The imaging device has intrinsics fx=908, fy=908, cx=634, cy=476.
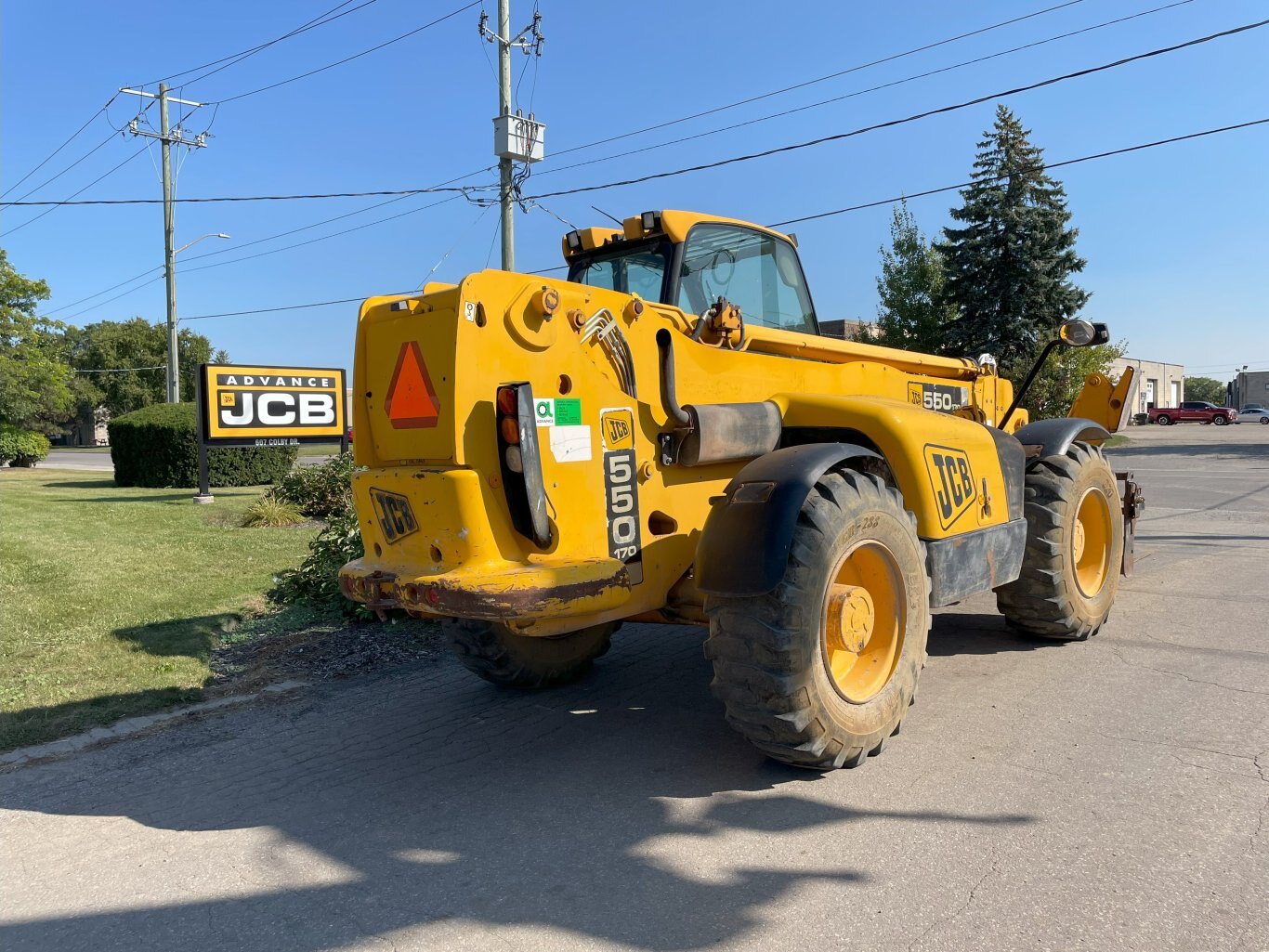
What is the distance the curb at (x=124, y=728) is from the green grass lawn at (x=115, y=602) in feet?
0.33

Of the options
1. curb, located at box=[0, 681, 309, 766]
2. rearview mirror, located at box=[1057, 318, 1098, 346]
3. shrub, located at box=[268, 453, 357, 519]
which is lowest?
curb, located at box=[0, 681, 309, 766]

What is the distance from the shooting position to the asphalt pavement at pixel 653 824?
2.89 meters

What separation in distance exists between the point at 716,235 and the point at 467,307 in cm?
199

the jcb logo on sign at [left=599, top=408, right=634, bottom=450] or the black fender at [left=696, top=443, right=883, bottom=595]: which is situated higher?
the jcb logo on sign at [left=599, top=408, right=634, bottom=450]

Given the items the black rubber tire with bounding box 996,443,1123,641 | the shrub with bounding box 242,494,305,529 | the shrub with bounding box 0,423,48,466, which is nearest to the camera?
the black rubber tire with bounding box 996,443,1123,641

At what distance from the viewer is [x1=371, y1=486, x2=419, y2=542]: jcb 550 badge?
395 cm

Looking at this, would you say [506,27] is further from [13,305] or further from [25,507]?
[13,305]

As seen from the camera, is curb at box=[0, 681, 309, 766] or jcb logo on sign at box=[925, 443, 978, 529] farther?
jcb logo on sign at box=[925, 443, 978, 529]

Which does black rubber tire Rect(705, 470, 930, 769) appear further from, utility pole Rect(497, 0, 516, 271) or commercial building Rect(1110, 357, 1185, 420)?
commercial building Rect(1110, 357, 1185, 420)

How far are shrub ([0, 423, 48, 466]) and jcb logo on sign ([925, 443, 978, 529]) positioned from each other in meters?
37.7

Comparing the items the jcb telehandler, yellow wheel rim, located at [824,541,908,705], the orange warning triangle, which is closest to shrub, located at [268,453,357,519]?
the jcb telehandler

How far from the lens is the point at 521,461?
375 centimetres

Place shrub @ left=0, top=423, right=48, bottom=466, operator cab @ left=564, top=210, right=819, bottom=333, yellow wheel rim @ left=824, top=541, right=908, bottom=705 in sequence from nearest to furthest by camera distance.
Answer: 1. yellow wheel rim @ left=824, top=541, right=908, bottom=705
2. operator cab @ left=564, top=210, right=819, bottom=333
3. shrub @ left=0, top=423, right=48, bottom=466

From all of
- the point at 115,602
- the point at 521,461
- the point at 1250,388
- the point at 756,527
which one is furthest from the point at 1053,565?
the point at 1250,388
